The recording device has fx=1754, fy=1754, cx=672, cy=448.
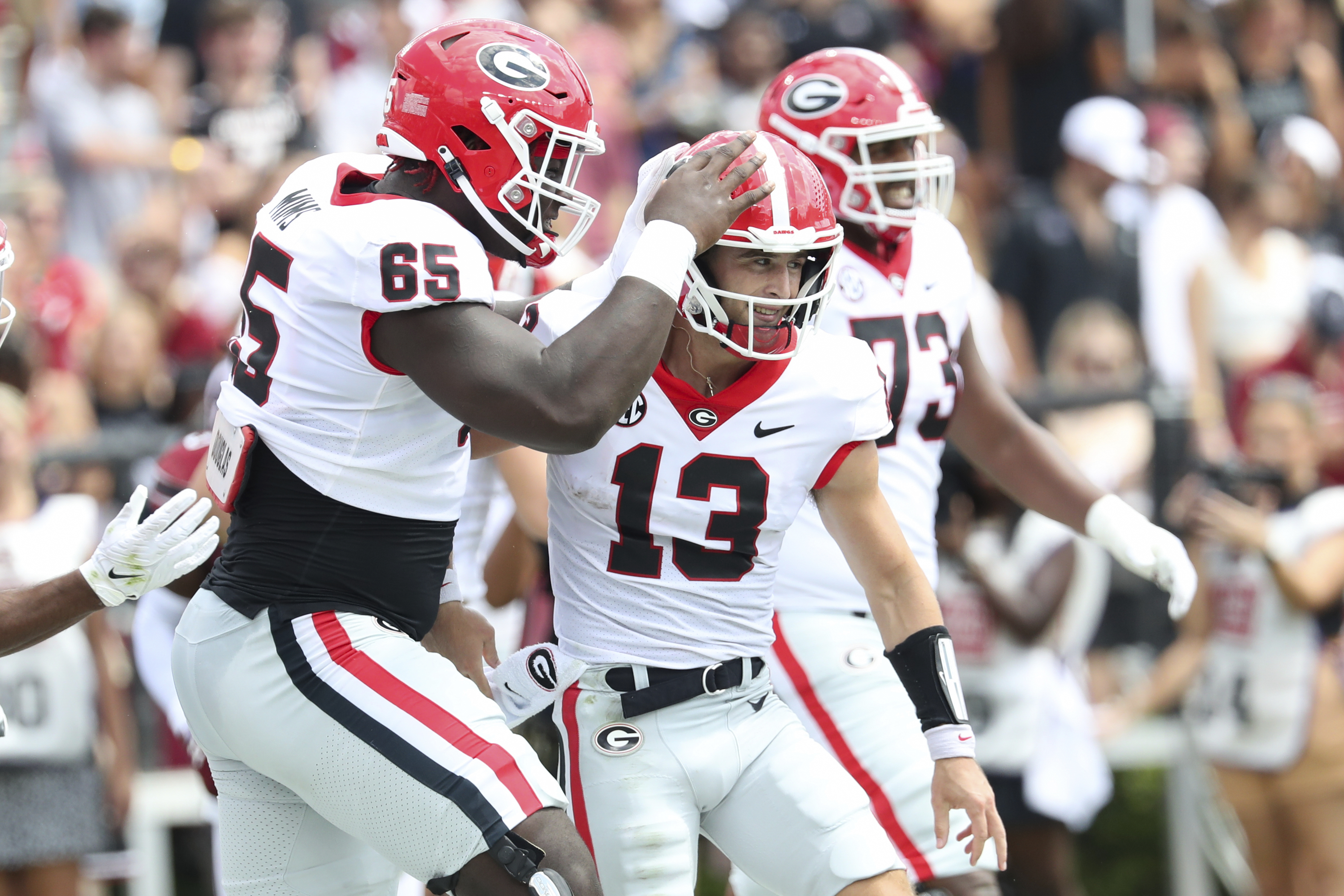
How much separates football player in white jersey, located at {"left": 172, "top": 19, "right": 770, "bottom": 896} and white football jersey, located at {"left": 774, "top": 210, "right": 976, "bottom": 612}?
1.14 m

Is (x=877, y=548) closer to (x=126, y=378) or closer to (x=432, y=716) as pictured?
(x=432, y=716)

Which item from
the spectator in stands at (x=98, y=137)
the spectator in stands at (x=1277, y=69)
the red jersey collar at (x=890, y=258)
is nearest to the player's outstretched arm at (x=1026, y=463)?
the red jersey collar at (x=890, y=258)

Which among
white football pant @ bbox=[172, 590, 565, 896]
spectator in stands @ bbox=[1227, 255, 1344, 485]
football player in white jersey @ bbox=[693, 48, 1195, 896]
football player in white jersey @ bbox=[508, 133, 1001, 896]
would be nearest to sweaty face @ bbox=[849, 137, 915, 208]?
football player in white jersey @ bbox=[693, 48, 1195, 896]

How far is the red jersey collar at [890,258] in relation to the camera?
4.41 m

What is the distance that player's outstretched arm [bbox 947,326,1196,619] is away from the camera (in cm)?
432

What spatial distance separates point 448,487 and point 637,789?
69cm

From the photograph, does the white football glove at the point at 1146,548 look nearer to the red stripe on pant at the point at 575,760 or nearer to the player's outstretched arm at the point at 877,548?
the player's outstretched arm at the point at 877,548

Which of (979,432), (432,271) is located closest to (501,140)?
(432,271)

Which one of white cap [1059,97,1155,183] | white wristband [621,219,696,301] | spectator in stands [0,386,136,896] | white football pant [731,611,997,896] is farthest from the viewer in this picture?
white cap [1059,97,1155,183]

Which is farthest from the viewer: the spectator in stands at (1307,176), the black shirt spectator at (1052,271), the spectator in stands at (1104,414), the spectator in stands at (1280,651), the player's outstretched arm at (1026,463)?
the spectator in stands at (1307,176)

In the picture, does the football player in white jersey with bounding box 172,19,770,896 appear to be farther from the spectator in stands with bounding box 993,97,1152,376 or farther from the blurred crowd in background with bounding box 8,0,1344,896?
the spectator in stands with bounding box 993,97,1152,376

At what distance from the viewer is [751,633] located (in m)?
3.53

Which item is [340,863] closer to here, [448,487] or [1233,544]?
[448,487]

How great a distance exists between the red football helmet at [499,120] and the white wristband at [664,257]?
0.61 ft
